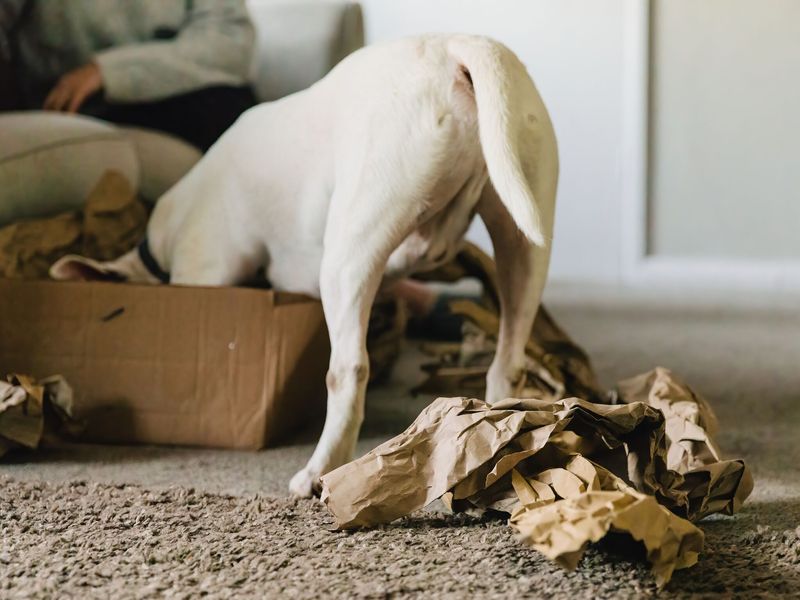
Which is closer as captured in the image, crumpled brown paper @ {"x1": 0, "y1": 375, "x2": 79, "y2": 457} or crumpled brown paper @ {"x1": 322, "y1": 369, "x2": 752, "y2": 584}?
crumpled brown paper @ {"x1": 322, "y1": 369, "x2": 752, "y2": 584}

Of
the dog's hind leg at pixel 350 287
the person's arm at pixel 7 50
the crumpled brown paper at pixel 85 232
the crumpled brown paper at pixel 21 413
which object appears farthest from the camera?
the person's arm at pixel 7 50

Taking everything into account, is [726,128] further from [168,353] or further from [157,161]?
[168,353]

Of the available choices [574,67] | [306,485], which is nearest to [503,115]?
[306,485]

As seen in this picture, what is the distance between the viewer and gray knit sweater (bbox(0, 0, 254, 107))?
2.27 m

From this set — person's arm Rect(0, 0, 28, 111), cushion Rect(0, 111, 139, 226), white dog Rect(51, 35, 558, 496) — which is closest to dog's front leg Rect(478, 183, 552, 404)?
white dog Rect(51, 35, 558, 496)

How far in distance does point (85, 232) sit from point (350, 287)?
30.9 inches

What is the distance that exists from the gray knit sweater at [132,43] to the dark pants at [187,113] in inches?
0.9

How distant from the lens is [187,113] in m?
2.33

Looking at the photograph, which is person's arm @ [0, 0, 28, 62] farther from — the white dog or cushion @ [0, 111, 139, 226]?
the white dog

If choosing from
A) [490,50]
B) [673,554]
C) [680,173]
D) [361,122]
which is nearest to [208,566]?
[673,554]

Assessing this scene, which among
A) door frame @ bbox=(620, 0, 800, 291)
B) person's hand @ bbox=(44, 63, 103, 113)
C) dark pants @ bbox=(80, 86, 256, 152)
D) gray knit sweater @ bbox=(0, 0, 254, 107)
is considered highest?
gray knit sweater @ bbox=(0, 0, 254, 107)

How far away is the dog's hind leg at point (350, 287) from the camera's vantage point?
1.23 m

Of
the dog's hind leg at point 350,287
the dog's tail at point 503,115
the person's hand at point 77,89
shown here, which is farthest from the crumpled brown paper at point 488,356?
the person's hand at point 77,89

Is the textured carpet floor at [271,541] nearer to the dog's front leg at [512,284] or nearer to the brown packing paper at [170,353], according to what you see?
the brown packing paper at [170,353]
